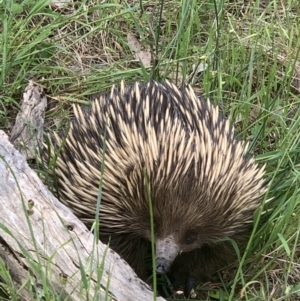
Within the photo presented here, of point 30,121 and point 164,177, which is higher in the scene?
point 164,177

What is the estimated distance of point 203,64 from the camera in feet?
9.14

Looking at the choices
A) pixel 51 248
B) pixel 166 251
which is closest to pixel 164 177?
pixel 166 251

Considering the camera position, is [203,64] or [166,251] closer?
[166,251]

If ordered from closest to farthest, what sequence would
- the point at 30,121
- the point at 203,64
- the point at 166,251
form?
the point at 166,251 < the point at 30,121 < the point at 203,64

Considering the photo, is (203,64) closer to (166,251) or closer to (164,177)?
(164,177)

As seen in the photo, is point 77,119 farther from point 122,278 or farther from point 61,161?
point 122,278

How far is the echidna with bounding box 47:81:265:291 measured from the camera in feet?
6.40

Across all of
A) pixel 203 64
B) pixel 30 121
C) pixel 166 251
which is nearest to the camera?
pixel 166 251

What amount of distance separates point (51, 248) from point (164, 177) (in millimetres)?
373

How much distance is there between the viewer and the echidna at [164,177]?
6.40 feet

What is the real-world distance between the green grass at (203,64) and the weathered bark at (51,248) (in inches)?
23.3

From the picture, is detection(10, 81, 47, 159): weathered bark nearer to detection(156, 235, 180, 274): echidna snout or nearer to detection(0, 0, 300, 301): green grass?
detection(0, 0, 300, 301): green grass

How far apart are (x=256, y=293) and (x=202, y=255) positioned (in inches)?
8.2

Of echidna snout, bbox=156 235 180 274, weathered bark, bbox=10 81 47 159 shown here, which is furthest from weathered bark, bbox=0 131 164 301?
weathered bark, bbox=10 81 47 159
